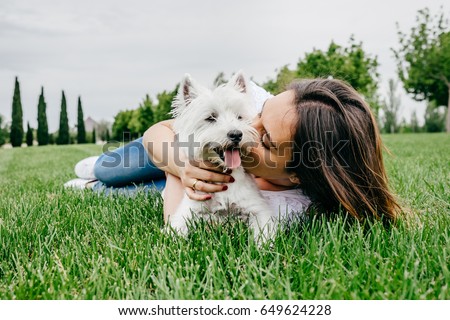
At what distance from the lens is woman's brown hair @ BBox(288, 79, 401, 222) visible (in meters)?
2.98

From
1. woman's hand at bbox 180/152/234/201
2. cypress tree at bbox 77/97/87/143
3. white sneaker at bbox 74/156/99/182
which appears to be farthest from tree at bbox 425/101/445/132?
woman's hand at bbox 180/152/234/201

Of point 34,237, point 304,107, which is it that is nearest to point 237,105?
point 304,107

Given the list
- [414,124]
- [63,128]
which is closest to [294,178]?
[414,124]

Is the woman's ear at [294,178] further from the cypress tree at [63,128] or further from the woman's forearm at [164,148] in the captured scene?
the cypress tree at [63,128]

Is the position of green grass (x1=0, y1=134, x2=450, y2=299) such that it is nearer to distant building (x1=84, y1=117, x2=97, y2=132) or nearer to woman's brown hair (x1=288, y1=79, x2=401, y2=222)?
woman's brown hair (x1=288, y1=79, x2=401, y2=222)

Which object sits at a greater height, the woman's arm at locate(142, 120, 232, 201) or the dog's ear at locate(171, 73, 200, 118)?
the dog's ear at locate(171, 73, 200, 118)

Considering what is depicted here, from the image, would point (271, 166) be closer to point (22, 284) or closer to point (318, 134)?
point (318, 134)

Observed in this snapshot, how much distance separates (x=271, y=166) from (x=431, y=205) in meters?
1.58

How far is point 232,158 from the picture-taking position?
9.99 ft

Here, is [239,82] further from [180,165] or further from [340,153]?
[340,153]

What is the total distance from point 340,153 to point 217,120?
96cm
